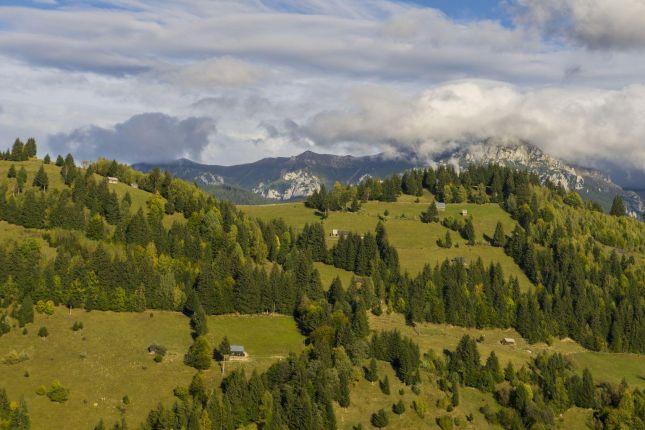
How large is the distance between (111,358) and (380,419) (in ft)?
189

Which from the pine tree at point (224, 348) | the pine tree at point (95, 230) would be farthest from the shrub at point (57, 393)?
the pine tree at point (95, 230)

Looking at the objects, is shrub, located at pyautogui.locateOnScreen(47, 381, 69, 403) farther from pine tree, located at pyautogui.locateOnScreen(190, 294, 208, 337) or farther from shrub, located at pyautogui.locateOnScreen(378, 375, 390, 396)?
shrub, located at pyautogui.locateOnScreen(378, 375, 390, 396)

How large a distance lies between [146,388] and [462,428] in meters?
63.3

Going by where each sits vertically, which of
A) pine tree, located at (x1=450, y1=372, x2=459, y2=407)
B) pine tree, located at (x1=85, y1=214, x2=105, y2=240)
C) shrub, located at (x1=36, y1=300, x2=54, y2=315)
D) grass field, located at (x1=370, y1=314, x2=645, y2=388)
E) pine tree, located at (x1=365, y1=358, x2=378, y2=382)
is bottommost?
grass field, located at (x1=370, y1=314, x2=645, y2=388)

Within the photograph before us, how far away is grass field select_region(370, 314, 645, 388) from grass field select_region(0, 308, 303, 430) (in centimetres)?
3222

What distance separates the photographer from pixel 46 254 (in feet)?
583

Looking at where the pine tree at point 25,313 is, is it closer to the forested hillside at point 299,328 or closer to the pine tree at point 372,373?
the forested hillside at point 299,328

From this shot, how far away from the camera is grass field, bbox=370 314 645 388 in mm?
172000

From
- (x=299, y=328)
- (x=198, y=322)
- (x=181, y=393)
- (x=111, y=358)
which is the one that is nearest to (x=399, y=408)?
(x=181, y=393)

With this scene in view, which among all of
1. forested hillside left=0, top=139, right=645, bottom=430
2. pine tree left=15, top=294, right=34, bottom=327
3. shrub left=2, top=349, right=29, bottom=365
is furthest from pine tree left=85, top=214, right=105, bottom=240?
shrub left=2, top=349, right=29, bottom=365

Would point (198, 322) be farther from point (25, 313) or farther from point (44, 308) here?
point (25, 313)

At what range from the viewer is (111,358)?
146500mm

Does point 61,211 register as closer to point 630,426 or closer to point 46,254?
point 46,254

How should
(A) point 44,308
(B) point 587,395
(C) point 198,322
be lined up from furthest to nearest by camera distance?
(C) point 198,322 < (A) point 44,308 < (B) point 587,395
